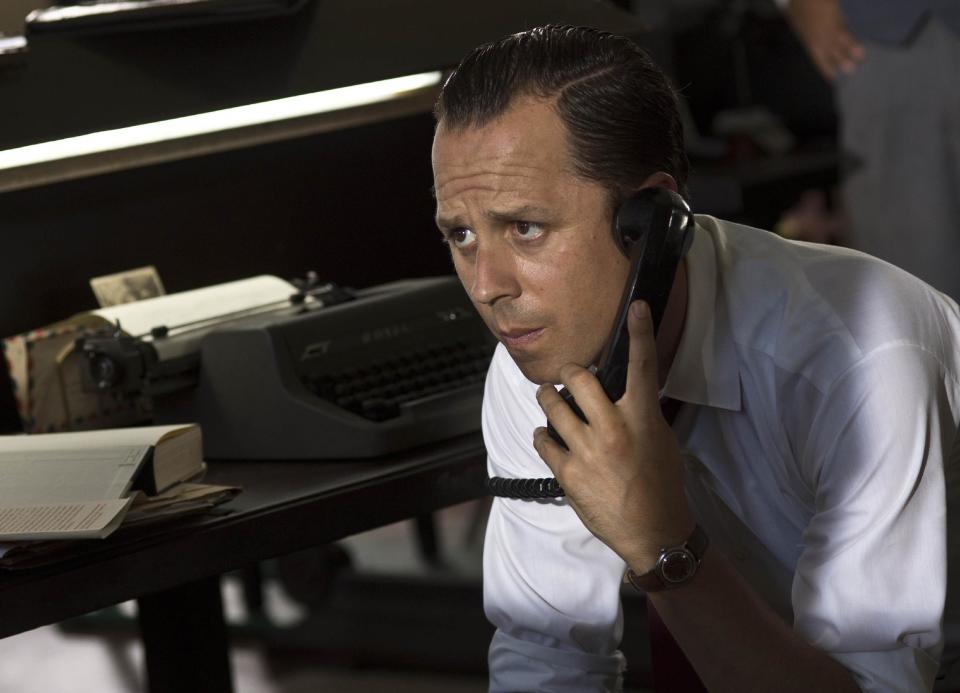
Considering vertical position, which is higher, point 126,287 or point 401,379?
point 126,287

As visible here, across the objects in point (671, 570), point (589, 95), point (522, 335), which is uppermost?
point (589, 95)

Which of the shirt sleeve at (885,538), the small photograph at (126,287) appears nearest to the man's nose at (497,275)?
the shirt sleeve at (885,538)

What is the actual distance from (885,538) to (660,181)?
39 cm

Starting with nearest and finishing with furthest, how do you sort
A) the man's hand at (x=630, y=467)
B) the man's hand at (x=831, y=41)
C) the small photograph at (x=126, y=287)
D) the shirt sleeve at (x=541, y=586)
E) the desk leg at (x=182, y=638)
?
the man's hand at (x=630, y=467), the shirt sleeve at (x=541, y=586), the desk leg at (x=182, y=638), the small photograph at (x=126, y=287), the man's hand at (x=831, y=41)

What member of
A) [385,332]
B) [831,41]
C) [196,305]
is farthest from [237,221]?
[831,41]

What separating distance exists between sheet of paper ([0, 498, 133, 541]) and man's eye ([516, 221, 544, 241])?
462 millimetres

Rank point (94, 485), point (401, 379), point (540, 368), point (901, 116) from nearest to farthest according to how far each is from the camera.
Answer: point (540, 368)
point (94, 485)
point (401, 379)
point (901, 116)

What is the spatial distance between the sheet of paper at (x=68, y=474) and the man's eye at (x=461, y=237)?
39 cm

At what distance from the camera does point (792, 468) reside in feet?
4.75

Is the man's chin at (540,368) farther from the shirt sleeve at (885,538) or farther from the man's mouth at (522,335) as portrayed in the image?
the shirt sleeve at (885,538)

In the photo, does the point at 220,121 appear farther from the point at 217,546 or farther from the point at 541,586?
the point at 541,586

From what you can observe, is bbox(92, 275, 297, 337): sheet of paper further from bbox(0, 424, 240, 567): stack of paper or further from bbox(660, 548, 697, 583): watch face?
bbox(660, 548, 697, 583): watch face

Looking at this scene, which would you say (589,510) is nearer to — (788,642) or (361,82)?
(788,642)

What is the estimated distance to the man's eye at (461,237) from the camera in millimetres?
1396
